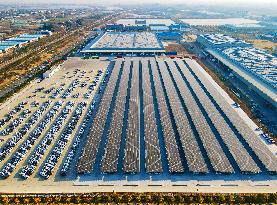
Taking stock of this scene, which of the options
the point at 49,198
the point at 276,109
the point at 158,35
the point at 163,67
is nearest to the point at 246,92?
the point at 276,109

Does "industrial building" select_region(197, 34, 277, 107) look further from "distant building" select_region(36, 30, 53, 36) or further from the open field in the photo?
"distant building" select_region(36, 30, 53, 36)

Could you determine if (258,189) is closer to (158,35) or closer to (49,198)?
(49,198)

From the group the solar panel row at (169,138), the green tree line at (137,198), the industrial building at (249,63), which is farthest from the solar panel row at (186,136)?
the industrial building at (249,63)

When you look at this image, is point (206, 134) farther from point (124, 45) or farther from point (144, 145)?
point (124, 45)

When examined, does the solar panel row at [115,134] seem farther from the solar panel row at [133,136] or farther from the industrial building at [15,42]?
the industrial building at [15,42]

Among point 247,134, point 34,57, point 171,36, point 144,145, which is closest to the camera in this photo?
point 144,145

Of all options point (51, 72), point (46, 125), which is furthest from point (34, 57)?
point (46, 125)

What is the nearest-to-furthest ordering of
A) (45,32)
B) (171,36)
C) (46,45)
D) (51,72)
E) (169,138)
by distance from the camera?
1. (169,138)
2. (51,72)
3. (46,45)
4. (171,36)
5. (45,32)
